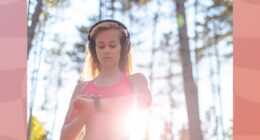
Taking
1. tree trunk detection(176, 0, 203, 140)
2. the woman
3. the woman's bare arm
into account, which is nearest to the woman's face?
the woman

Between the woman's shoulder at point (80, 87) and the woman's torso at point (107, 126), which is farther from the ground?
the woman's shoulder at point (80, 87)

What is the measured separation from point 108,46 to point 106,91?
91 mm

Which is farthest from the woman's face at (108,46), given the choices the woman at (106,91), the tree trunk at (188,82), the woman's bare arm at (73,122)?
the tree trunk at (188,82)

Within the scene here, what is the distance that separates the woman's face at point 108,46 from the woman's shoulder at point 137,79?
5 centimetres

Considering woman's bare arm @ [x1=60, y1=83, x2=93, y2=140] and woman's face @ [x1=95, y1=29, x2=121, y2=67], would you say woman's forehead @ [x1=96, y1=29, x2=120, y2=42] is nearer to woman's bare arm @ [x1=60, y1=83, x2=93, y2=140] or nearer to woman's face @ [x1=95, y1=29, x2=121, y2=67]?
woman's face @ [x1=95, y1=29, x2=121, y2=67]

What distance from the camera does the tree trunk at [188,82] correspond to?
5.82 feet

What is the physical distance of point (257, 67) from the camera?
46.5 inches

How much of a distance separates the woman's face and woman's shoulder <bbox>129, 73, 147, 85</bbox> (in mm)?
53

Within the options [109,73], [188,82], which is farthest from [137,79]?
[188,82]

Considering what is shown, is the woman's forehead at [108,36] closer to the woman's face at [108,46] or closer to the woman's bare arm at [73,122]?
the woman's face at [108,46]

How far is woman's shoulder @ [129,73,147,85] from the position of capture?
93cm

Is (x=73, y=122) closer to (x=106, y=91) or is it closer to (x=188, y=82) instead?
(x=106, y=91)

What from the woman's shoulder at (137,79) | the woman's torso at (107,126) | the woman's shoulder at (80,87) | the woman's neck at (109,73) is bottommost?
the woman's torso at (107,126)

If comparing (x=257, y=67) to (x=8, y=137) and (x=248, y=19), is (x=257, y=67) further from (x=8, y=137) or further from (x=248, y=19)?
(x=8, y=137)
